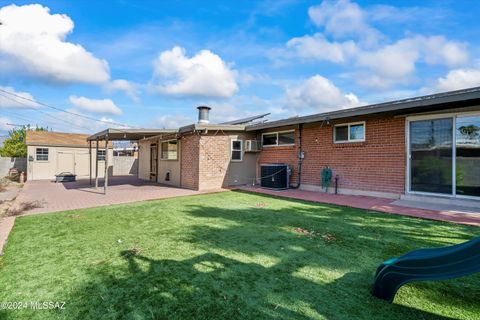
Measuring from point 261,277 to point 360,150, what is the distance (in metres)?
7.17

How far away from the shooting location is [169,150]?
44.4ft

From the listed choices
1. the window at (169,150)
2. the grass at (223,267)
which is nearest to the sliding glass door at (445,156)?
the grass at (223,267)

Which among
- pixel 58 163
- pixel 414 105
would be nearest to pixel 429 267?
pixel 414 105

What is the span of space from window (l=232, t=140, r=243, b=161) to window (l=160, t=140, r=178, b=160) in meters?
3.13

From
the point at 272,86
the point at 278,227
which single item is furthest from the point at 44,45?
the point at 278,227

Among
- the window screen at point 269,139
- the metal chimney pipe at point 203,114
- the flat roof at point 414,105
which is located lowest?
the window screen at point 269,139

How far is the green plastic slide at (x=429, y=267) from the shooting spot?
199 centimetres

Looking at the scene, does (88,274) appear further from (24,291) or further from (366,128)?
(366,128)

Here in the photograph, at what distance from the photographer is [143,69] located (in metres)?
17.1

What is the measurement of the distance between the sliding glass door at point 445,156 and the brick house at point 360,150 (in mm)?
20

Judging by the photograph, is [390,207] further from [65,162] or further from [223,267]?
[65,162]

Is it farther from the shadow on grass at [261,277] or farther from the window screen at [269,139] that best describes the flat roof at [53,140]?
the shadow on grass at [261,277]

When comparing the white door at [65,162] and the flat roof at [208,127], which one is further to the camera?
the white door at [65,162]

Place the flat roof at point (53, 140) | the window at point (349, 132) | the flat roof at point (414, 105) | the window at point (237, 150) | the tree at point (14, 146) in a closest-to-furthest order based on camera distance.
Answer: the flat roof at point (414, 105) → the window at point (349, 132) → the window at point (237, 150) → the flat roof at point (53, 140) → the tree at point (14, 146)
